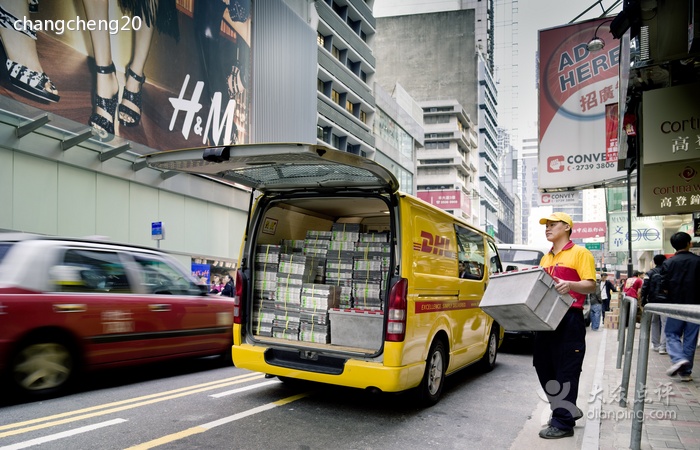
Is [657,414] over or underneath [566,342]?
underneath

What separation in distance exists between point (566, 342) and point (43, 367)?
5183mm

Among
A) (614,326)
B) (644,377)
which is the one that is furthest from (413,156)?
(644,377)

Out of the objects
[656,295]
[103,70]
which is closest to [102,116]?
[103,70]

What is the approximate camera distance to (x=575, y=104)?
39.4 feet

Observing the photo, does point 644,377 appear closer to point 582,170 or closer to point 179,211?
point 582,170

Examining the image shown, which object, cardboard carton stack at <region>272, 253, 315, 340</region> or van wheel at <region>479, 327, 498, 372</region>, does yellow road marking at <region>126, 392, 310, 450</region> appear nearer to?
cardboard carton stack at <region>272, 253, 315, 340</region>

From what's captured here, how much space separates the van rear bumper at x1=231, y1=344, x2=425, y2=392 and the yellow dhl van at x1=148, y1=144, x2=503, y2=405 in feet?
0.03

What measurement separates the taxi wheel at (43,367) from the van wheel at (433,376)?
3.81m

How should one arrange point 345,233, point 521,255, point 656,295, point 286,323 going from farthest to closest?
point 521,255 → point 656,295 → point 345,233 → point 286,323

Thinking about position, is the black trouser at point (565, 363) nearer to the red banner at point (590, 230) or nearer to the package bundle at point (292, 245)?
the package bundle at point (292, 245)

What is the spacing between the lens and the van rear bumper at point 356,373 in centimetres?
485

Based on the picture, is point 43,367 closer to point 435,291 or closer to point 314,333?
point 314,333

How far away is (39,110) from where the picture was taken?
52.9 feet

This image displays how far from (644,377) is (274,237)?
421cm
